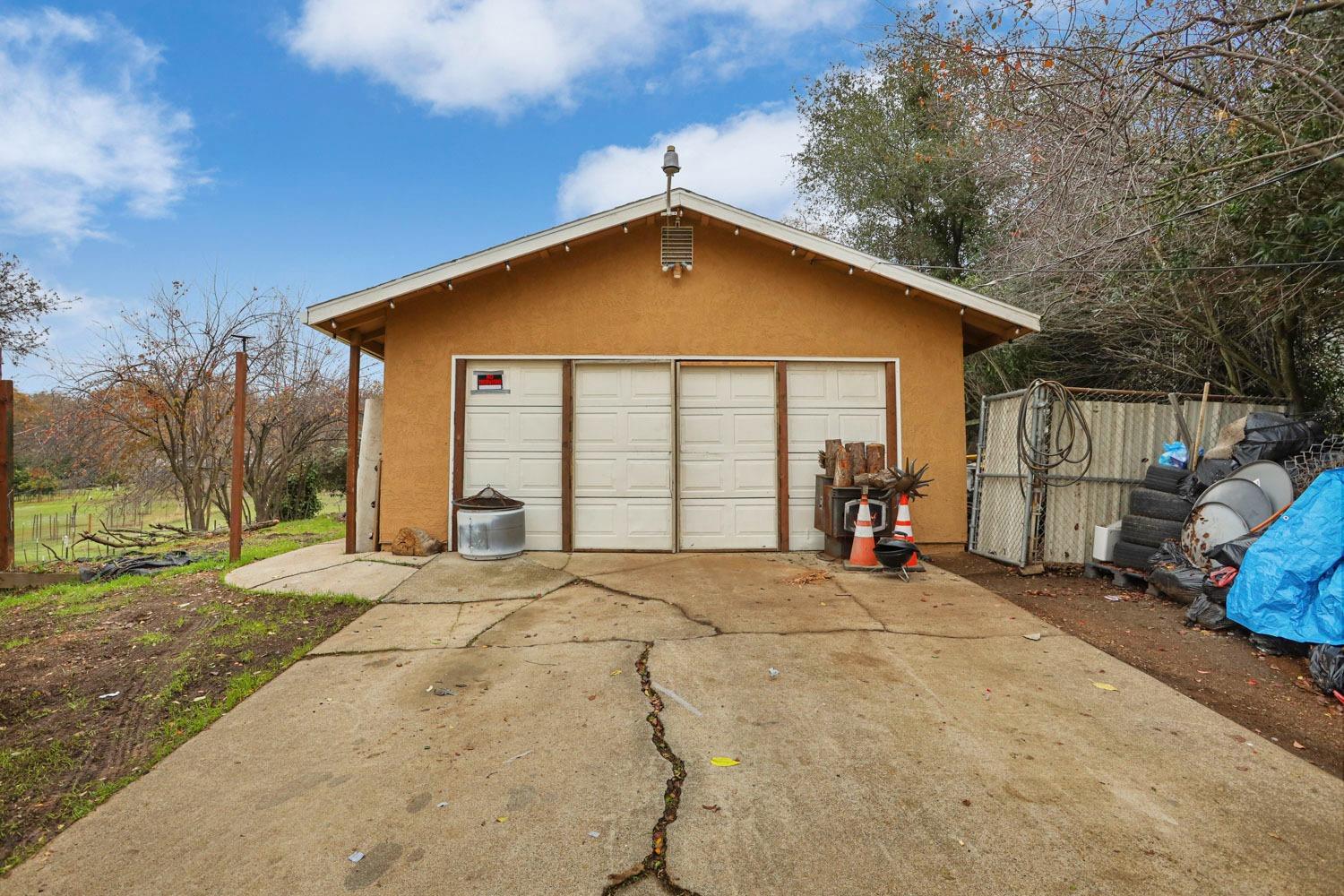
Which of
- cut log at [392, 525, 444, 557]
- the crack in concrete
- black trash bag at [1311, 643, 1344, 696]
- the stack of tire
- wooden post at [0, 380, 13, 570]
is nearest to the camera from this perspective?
the crack in concrete

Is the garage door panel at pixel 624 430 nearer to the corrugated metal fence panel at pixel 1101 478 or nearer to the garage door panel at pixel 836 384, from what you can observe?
the garage door panel at pixel 836 384

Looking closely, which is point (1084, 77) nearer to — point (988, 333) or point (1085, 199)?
point (1085, 199)

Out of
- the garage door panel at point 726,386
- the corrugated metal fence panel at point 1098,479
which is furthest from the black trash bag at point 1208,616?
the garage door panel at point 726,386

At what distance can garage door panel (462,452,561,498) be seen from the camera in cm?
717

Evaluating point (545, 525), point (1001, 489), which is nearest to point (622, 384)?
point (545, 525)

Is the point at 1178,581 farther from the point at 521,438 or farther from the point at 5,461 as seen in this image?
the point at 5,461

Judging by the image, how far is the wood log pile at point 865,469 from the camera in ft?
20.2

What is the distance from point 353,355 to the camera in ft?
23.7

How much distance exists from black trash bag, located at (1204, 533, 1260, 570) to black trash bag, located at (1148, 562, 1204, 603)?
13.3 inches

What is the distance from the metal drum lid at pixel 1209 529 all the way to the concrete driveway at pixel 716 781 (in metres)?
2.24

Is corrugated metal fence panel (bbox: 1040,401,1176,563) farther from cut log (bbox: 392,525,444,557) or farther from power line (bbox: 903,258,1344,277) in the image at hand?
cut log (bbox: 392,525,444,557)

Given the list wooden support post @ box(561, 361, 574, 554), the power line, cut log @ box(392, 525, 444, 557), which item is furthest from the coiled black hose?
cut log @ box(392, 525, 444, 557)

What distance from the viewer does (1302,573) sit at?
3.76 metres

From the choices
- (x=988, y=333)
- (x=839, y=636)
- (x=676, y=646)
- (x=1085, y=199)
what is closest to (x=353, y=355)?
(x=676, y=646)
